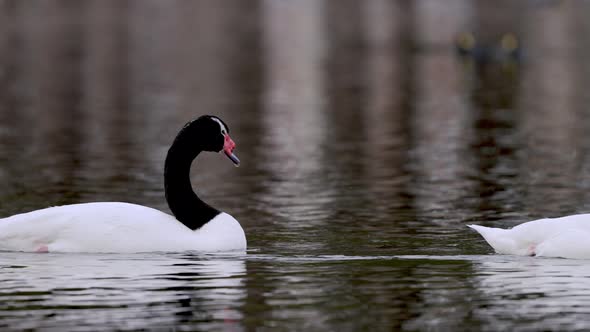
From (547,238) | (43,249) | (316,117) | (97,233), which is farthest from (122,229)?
(316,117)

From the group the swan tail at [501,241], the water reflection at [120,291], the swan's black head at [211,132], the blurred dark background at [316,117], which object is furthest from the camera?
the blurred dark background at [316,117]

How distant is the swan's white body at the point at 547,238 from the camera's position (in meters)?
14.2

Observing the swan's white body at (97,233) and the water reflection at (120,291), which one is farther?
the swan's white body at (97,233)

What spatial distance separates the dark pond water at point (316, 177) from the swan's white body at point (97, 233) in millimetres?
155

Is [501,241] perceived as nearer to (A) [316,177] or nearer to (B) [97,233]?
(B) [97,233]

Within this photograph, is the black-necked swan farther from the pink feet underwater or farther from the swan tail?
the swan tail

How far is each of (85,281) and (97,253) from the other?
159cm

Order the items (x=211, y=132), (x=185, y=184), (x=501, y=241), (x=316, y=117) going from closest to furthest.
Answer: (x=501, y=241)
(x=185, y=184)
(x=211, y=132)
(x=316, y=117)

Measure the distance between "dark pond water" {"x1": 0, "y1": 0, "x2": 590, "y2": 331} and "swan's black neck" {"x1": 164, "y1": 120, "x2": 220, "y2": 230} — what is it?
0.51m

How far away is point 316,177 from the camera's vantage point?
23.1 meters

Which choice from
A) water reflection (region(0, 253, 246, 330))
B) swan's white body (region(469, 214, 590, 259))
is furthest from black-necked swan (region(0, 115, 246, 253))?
swan's white body (region(469, 214, 590, 259))

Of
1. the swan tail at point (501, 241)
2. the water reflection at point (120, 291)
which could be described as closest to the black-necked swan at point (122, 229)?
the water reflection at point (120, 291)

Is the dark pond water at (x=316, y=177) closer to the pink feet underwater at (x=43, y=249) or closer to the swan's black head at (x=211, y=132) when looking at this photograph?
the pink feet underwater at (x=43, y=249)

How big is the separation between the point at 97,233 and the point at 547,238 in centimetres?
421
